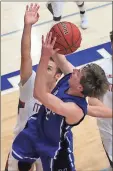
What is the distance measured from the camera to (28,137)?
9.59 feet

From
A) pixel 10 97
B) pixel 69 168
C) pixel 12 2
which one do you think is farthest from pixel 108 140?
pixel 12 2

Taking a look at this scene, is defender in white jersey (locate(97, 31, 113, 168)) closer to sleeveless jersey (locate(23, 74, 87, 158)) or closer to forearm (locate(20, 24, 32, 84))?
sleeveless jersey (locate(23, 74, 87, 158))

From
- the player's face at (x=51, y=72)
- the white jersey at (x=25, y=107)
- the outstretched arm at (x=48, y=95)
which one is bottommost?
the white jersey at (x=25, y=107)

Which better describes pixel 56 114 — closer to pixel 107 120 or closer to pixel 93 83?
pixel 93 83

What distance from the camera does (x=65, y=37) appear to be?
288 centimetres

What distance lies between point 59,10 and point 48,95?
3.39 meters

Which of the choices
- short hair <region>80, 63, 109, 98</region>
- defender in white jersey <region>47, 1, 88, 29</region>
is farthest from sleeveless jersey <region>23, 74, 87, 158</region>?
defender in white jersey <region>47, 1, 88, 29</region>

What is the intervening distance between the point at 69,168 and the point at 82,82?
2.30 ft

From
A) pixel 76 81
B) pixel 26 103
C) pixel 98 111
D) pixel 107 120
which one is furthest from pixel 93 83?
pixel 107 120

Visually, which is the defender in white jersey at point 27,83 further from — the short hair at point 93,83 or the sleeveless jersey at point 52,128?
the short hair at point 93,83

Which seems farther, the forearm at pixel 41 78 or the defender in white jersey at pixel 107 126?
the defender in white jersey at pixel 107 126

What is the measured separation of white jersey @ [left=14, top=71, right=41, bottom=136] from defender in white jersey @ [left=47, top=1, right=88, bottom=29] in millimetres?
2751

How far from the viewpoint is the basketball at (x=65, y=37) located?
2.84 meters

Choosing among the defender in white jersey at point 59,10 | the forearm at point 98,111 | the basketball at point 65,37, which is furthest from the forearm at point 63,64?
the defender in white jersey at point 59,10
